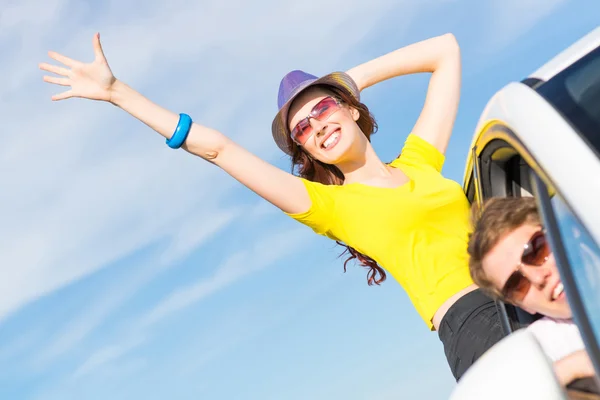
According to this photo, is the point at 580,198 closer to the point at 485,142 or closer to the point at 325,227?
the point at 485,142

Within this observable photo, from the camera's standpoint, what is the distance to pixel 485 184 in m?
2.69

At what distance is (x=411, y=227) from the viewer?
3449mm

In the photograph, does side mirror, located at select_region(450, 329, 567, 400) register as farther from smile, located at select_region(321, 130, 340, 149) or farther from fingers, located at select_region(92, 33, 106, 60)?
fingers, located at select_region(92, 33, 106, 60)

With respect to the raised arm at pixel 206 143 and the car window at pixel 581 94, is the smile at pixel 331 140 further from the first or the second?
the car window at pixel 581 94

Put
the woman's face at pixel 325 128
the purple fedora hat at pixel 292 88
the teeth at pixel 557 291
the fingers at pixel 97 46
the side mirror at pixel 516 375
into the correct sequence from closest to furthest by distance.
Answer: the side mirror at pixel 516 375, the teeth at pixel 557 291, the fingers at pixel 97 46, the woman's face at pixel 325 128, the purple fedora hat at pixel 292 88

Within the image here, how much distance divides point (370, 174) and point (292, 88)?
58 cm

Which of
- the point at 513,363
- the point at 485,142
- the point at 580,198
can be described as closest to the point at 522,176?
the point at 485,142

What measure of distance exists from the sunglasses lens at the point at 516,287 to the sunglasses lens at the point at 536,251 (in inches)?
1.9

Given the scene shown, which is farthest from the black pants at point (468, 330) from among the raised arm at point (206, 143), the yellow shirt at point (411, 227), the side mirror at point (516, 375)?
the side mirror at point (516, 375)

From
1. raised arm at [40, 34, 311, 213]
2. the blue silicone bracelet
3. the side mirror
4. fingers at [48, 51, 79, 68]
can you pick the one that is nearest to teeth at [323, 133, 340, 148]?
raised arm at [40, 34, 311, 213]

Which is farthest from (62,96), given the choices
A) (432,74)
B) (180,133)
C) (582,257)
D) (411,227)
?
(582,257)

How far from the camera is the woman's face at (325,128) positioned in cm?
392

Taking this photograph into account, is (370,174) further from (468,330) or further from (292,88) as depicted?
(468,330)

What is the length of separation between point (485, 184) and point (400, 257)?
0.85 meters
